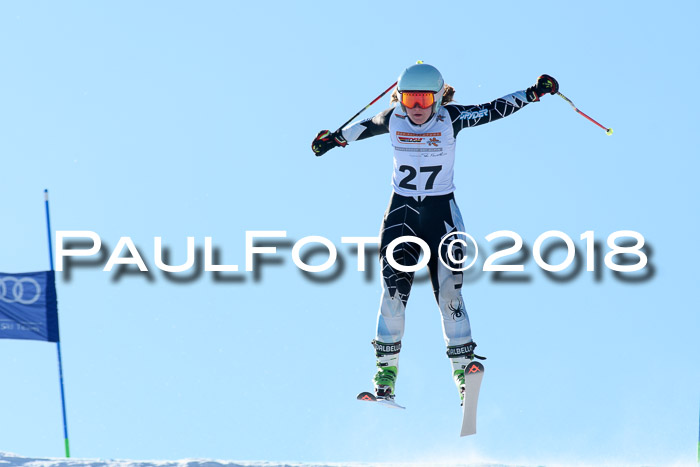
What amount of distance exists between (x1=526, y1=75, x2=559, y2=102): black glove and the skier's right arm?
1.57 meters

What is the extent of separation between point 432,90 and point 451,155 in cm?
75

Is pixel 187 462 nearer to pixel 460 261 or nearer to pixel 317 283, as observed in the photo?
pixel 317 283

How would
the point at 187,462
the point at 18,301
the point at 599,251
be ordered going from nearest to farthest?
1. the point at 187,462
2. the point at 599,251
3. the point at 18,301

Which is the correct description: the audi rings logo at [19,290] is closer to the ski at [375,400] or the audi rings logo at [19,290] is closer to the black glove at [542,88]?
the ski at [375,400]

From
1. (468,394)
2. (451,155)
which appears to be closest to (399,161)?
(451,155)

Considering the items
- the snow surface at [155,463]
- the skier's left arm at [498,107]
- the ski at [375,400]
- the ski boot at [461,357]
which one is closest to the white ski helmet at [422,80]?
the skier's left arm at [498,107]

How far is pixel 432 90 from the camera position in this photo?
12961 millimetres

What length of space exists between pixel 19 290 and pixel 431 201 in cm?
721

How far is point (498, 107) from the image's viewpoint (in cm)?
1326

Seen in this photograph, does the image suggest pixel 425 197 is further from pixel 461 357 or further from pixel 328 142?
pixel 461 357

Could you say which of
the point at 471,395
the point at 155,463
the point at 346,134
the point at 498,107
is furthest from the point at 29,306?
the point at 498,107

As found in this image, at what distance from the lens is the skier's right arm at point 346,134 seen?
13508mm

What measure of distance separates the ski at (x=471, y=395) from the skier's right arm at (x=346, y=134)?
2849mm

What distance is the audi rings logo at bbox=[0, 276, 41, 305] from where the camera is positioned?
56.4 ft
